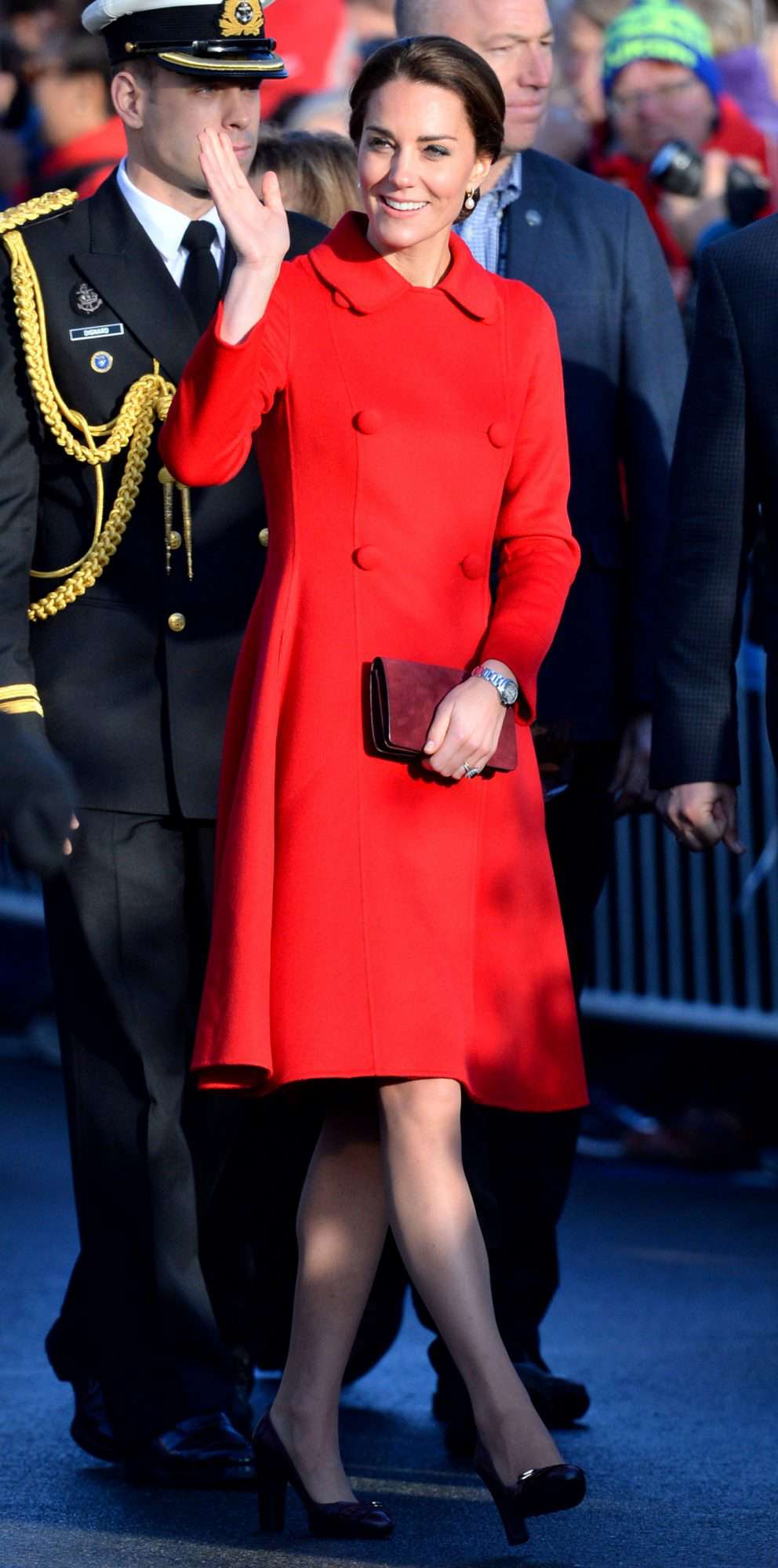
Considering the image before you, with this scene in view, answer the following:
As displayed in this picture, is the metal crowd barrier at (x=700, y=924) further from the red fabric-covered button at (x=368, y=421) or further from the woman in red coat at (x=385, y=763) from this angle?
the red fabric-covered button at (x=368, y=421)

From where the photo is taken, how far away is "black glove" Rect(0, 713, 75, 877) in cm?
379

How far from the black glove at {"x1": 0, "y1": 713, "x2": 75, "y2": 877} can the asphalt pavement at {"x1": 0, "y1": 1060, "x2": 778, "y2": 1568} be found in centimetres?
91

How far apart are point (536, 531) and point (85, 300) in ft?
2.49

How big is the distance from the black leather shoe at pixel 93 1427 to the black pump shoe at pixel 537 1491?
842mm

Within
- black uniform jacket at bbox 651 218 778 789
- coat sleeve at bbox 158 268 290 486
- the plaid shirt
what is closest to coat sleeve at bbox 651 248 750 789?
black uniform jacket at bbox 651 218 778 789

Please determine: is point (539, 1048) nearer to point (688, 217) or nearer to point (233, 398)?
point (233, 398)

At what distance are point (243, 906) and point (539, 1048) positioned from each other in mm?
454

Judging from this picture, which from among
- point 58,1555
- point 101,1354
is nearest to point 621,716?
point 101,1354

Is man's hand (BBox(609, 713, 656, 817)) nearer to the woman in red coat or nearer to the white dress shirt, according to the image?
the woman in red coat

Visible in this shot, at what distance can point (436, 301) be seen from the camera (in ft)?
12.8

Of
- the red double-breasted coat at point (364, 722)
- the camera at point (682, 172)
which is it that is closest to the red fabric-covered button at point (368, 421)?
the red double-breasted coat at point (364, 722)

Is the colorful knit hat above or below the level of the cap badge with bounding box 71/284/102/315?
above

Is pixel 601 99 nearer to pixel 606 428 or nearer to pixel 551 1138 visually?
pixel 606 428

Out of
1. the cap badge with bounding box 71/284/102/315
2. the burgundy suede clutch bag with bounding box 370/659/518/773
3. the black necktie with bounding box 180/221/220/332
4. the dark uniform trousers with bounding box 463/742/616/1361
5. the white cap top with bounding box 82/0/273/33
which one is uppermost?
the white cap top with bounding box 82/0/273/33
